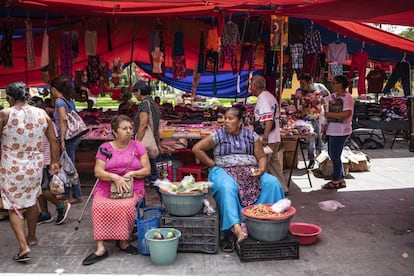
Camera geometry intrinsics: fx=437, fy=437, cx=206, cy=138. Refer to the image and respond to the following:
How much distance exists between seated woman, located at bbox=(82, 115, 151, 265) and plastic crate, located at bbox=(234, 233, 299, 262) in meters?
1.07

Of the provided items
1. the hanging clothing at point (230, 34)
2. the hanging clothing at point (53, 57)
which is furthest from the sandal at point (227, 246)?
the hanging clothing at point (53, 57)

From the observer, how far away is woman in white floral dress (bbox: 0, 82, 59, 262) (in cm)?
390

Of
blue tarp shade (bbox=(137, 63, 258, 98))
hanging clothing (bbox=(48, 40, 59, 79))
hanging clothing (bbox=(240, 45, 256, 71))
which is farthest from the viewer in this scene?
blue tarp shade (bbox=(137, 63, 258, 98))

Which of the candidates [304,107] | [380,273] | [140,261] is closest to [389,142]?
[304,107]

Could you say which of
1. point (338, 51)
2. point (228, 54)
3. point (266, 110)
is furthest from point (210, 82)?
point (266, 110)

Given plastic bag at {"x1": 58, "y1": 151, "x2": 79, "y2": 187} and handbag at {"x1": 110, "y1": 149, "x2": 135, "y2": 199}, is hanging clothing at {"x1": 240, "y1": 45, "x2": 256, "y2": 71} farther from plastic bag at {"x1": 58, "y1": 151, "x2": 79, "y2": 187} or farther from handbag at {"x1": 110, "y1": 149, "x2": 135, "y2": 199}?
handbag at {"x1": 110, "y1": 149, "x2": 135, "y2": 199}

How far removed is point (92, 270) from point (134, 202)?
0.72 metres

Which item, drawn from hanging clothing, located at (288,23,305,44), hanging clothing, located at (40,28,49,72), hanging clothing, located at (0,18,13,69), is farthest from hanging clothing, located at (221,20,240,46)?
hanging clothing, located at (0,18,13,69)

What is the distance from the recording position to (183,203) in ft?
13.5

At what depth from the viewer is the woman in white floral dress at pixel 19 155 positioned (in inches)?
154

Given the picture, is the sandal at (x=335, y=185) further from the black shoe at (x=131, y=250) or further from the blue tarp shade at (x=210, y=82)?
the blue tarp shade at (x=210, y=82)

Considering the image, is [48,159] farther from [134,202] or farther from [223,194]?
[223,194]

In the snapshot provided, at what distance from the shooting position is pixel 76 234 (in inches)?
188

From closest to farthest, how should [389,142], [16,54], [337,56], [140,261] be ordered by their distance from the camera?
[140,261] < [337,56] < [16,54] < [389,142]
